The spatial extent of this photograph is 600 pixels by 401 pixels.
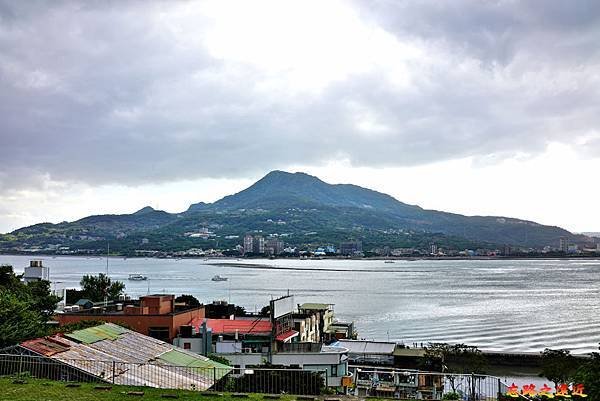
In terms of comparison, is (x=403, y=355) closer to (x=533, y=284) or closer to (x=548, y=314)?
(x=548, y=314)

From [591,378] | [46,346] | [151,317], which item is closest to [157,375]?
[46,346]

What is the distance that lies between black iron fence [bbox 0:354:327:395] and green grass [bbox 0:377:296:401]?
1250mm

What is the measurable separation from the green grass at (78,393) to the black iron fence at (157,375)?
125cm

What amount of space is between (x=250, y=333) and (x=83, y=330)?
30.1 feet

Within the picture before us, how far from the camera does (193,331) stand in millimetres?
26047

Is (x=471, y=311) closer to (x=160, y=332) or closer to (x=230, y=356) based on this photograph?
(x=160, y=332)

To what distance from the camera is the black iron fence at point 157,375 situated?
12719 millimetres

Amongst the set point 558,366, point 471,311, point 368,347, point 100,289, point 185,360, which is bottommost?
point 471,311

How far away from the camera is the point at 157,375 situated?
13.7 m

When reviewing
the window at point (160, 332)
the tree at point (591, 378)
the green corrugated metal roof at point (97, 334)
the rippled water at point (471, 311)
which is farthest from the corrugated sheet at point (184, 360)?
the rippled water at point (471, 311)

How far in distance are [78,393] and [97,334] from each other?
700cm

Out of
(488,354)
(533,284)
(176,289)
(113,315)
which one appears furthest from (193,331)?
(533,284)

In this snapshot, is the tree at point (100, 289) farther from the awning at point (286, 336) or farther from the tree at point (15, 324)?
the tree at point (15, 324)

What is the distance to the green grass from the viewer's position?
10.2 metres
